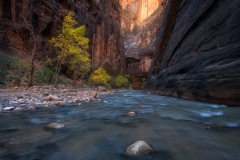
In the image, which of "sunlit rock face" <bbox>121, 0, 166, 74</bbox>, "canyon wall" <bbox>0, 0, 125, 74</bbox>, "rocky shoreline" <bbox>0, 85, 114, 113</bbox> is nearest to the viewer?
"rocky shoreline" <bbox>0, 85, 114, 113</bbox>

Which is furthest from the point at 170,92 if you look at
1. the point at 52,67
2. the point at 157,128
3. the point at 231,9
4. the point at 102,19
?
the point at 102,19

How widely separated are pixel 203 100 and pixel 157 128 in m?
4.27

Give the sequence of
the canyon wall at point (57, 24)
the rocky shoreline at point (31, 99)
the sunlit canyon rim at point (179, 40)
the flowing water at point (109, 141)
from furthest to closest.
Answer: the canyon wall at point (57, 24) → the sunlit canyon rim at point (179, 40) → the rocky shoreline at point (31, 99) → the flowing water at point (109, 141)

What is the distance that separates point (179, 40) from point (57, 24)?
670 inches

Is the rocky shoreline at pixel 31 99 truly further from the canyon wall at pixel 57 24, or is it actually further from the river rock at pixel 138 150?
the canyon wall at pixel 57 24

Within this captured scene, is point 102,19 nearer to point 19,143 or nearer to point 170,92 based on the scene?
point 170,92

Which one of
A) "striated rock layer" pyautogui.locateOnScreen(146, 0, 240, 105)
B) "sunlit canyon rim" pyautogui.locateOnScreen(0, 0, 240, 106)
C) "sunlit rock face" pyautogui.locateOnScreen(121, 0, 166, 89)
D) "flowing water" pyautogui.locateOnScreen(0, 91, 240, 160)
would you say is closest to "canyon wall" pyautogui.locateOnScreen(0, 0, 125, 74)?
"sunlit canyon rim" pyautogui.locateOnScreen(0, 0, 240, 106)

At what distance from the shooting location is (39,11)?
18422 mm

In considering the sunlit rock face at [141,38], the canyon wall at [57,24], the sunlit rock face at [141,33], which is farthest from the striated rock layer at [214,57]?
the sunlit rock face at [141,33]

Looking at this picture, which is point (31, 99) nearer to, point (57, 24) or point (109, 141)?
point (109, 141)

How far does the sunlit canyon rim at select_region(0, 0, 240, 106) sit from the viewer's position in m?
4.95

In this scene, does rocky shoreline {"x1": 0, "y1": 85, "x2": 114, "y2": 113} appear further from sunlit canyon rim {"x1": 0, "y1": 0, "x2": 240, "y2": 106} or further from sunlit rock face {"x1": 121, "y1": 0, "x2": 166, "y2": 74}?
sunlit rock face {"x1": 121, "y1": 0, "x2": 166, "y2": 74}

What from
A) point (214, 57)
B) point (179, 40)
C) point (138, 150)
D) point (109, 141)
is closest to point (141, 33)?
point (179, 40)

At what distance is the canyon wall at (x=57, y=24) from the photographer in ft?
49.5
